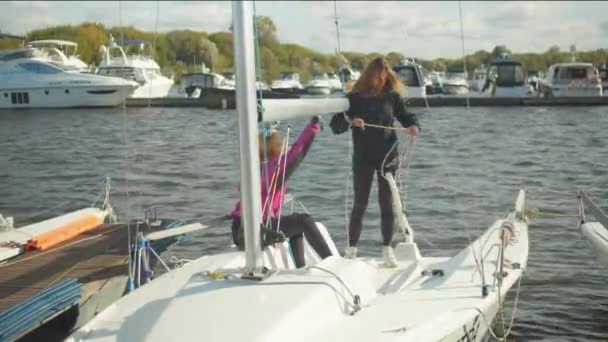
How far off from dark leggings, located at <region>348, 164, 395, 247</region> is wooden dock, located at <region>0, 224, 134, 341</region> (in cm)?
213

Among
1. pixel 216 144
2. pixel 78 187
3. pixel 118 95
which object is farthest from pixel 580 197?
pixel 118 95

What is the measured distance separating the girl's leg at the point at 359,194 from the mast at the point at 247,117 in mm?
2264

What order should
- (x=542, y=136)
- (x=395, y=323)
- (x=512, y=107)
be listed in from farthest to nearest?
(x=512, y=107)
(x=542, y=136)
(x=395, y=323)

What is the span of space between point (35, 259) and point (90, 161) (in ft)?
48.1

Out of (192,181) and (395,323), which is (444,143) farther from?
(395,323)

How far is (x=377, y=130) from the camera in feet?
22.9

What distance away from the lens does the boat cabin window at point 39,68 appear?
20.5m

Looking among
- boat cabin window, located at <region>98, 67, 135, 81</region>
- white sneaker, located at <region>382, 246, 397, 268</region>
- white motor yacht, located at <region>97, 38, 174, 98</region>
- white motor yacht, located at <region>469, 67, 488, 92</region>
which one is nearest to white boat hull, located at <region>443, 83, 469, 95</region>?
white motor yacht, located at <region>469, 67, 488, 92</region>

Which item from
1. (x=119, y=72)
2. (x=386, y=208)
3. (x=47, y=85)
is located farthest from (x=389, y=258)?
(x=119, y=72)

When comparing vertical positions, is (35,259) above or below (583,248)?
above

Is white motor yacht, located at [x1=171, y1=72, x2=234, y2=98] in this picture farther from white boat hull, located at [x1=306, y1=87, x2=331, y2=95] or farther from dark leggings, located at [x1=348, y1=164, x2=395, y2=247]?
dark leggings, located at [x1=348, y1=164, x2=395, y2=247]

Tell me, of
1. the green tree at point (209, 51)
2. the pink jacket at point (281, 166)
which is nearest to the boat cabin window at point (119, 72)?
the green tree at point (209, 51)

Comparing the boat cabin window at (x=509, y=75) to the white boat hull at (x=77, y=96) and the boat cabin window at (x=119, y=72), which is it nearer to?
the boat cabin window at (x=119, y=72)

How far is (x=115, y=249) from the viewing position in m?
8.61
